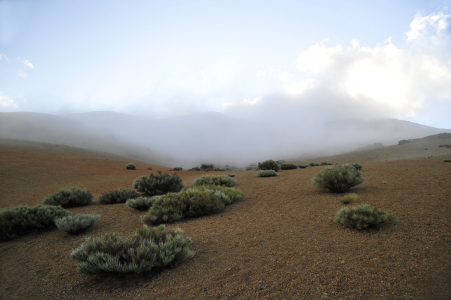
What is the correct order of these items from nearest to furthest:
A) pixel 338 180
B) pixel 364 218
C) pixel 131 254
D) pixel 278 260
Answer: pixel 131 254
pixel 278 260
pixel 364 218
pixel 338 180

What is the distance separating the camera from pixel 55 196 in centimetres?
905

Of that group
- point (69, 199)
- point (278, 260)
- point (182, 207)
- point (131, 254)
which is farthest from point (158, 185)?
point (278, 260)

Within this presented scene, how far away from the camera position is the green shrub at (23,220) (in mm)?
5777

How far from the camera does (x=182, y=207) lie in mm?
6676

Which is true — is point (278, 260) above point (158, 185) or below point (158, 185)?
below

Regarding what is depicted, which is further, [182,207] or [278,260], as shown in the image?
[182,207]

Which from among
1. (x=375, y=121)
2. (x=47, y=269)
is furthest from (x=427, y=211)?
(x=375, y=121)

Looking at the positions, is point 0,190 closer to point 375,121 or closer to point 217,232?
point 217,232

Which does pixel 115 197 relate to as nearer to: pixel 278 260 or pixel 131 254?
pixel 131 254

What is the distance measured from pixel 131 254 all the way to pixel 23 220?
469 centimetres

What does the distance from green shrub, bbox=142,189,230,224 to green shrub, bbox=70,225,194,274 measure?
2.29m

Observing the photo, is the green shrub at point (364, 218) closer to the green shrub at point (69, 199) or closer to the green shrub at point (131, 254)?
the green shrub at point (131, 254)

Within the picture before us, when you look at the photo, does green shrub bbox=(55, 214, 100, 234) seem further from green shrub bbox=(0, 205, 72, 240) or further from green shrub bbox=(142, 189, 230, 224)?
green shrub bbox=(142, 189, 230, 224)

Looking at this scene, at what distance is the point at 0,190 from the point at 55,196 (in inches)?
271
